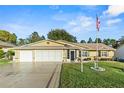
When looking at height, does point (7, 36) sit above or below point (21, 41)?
above

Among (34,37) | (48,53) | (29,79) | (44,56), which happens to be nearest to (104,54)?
(48,53)

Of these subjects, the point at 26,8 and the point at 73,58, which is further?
the point at 26,8

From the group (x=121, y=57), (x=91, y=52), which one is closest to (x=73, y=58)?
(x=91, y=52)

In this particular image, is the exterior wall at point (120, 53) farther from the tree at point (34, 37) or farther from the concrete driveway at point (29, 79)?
the tree at point (34, 37)

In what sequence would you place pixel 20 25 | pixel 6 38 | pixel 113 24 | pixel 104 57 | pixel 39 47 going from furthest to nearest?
1. pixel 6 38
2. pixel 20 25
3. pixel 113 24
4. pixel 104 57
5. pixel 39 47

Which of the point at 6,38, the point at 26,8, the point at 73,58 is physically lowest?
the point at 73,58

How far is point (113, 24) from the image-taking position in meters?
53.1

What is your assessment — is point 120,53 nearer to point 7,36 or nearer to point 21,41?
point 21,41

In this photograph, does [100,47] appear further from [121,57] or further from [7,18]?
[7,18]

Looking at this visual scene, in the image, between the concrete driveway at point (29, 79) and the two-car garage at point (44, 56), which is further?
the two-car garage at point (44, 56)

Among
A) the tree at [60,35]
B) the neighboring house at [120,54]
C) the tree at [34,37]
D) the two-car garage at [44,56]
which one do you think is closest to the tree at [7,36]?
the tree at [34,37]

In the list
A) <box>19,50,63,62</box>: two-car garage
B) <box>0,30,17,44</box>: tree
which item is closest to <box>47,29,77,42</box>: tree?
<box>0,30,17,44</box>: tree
